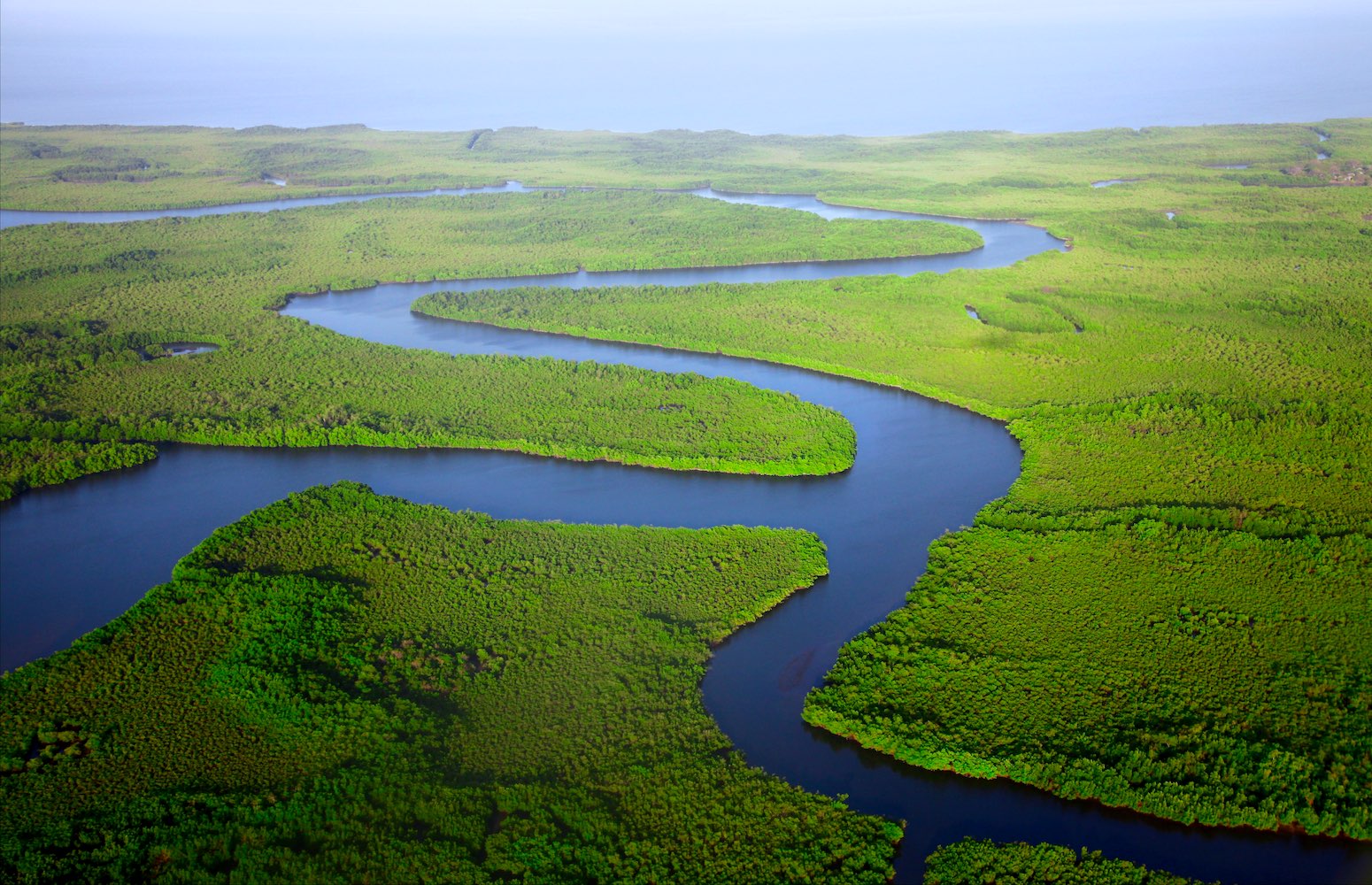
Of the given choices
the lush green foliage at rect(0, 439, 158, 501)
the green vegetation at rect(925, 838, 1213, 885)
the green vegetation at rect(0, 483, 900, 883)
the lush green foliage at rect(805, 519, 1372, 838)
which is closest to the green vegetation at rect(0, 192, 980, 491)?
the lush green foliage at rect(0, 439, 158, 501)

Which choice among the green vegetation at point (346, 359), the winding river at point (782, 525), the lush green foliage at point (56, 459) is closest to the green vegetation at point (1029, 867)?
the winding river at point (782, 525)

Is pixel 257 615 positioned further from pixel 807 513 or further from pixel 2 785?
pixel 807 513

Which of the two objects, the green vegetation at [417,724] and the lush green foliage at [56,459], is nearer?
the green vegetation at [417,724]

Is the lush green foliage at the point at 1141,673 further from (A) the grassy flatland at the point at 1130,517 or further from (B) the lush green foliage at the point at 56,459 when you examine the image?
(B) the lush green foliage at the point at 56,459

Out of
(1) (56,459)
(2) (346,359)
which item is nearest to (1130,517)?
(2) (346,359)

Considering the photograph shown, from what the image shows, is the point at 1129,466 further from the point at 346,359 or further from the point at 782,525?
the point at 346,359

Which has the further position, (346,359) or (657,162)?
(657,162)

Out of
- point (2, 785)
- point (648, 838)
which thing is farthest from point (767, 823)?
point (2, 785)
